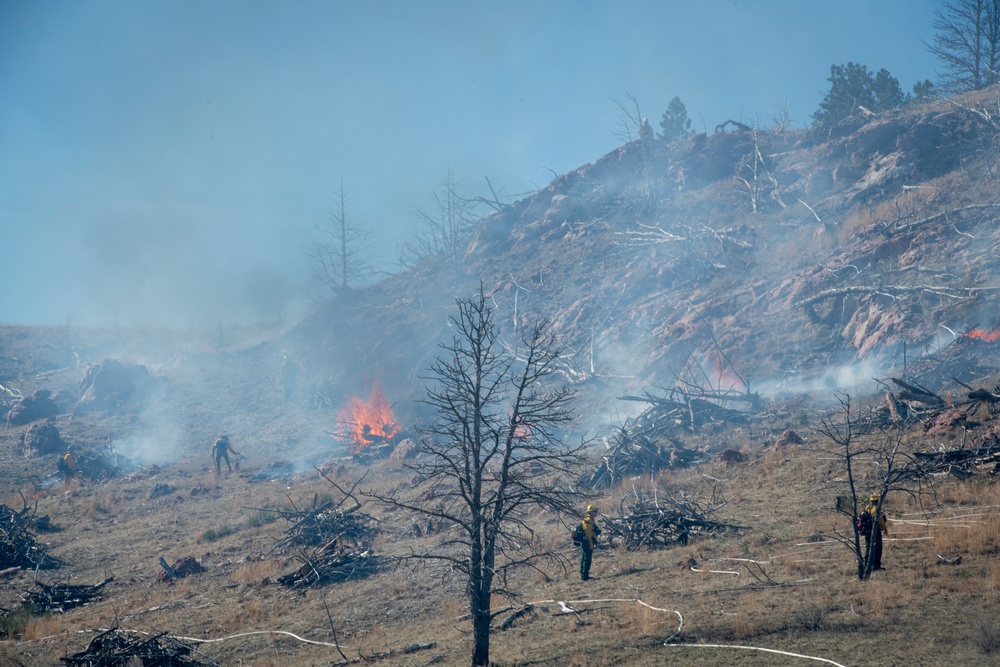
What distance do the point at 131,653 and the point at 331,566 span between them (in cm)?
715

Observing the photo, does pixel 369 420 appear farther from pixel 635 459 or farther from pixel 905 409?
pixel 905 409

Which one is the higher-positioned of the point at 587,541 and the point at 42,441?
the point at 42,441

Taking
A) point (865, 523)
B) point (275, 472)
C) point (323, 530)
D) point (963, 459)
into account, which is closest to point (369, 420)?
point (275, 472)

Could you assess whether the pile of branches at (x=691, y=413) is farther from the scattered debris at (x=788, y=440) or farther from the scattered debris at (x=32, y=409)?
the scattered debris at (x=32, y=409)

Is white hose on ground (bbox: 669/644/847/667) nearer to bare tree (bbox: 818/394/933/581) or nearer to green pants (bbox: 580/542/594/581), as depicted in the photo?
bare tree (bbox: 818/394/933/581)

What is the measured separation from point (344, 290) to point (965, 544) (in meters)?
57.5

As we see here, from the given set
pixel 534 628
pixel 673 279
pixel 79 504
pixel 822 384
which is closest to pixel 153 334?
pixel 79 504

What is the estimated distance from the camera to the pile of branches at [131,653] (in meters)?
11.0

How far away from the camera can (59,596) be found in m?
17.3

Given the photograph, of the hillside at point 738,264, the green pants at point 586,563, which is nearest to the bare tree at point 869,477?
the green pants at point 586,563

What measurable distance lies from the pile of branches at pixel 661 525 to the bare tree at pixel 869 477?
11.0 ft

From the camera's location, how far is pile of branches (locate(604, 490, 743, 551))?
1716cm

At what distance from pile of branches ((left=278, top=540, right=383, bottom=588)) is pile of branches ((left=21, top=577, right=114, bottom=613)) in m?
5.07

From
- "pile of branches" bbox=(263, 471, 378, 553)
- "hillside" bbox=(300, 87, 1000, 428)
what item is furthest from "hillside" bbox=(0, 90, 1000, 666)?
"pile of branches" bbox=(263, 471, 378, 553)
